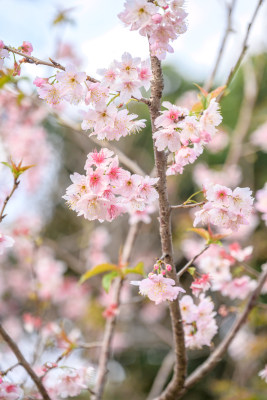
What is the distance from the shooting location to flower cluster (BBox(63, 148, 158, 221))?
2.55 ft

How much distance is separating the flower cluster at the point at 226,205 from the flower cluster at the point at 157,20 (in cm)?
31

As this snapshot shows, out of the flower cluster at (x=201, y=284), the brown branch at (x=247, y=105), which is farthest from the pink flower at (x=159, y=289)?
the brown branch at (x=247, y=105)

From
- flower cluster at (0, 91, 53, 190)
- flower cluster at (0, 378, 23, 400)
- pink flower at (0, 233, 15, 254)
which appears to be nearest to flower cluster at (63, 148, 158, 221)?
pink flower at (0, 233, 15, 254)

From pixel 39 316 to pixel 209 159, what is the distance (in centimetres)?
407

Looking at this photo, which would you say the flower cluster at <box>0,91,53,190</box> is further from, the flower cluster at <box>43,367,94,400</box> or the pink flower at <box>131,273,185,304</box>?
the pink flower at <box>131,273,185,304</box>

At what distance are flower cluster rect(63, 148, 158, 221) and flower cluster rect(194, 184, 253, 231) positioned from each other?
122 mm

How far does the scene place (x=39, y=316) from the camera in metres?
2.02

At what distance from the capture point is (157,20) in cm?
72

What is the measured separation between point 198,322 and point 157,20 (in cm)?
83

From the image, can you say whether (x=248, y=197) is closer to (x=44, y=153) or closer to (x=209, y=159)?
(x=44, y=153)

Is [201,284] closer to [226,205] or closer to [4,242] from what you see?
[226,205]

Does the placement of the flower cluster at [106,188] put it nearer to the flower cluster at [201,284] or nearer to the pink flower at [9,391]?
the flower cluster at [201,284]

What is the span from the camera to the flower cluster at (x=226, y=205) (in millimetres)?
796

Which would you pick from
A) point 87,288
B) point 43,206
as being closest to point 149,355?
point 87,288
